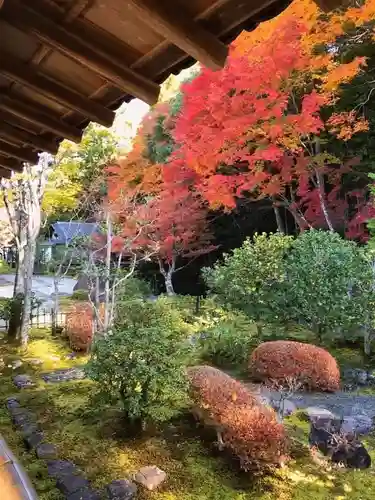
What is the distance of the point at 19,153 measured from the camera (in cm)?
371

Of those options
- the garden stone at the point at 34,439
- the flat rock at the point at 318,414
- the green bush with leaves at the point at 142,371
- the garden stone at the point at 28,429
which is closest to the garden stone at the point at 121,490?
the green bush with leaves at the point at 142,371

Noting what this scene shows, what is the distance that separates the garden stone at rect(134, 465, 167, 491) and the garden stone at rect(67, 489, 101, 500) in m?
0.42

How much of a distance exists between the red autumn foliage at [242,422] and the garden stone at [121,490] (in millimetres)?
1116

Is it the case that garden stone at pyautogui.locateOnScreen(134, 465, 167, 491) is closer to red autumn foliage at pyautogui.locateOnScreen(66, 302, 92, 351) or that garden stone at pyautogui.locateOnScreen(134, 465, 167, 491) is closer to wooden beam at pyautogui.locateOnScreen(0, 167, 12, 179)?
wooden beam at pyautogui.locateOnScreen(0, 167, 12, 179)

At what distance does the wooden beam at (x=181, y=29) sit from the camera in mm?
1548

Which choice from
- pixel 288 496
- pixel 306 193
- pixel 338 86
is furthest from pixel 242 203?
pixel 288 496

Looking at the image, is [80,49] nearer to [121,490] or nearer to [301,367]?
[121,490]

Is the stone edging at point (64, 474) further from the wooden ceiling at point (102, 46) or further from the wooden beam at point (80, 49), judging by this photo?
the wooden beam at point (80, 49)

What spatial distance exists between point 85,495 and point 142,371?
1.36m

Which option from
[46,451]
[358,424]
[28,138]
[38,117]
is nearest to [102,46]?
[38,117]

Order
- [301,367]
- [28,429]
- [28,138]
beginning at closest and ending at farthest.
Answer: [28,138], [28,429], [301,367]

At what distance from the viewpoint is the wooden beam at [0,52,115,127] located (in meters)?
2.18

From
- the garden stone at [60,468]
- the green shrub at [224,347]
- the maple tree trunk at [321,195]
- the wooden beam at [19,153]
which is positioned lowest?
the garden stone at [60,468]

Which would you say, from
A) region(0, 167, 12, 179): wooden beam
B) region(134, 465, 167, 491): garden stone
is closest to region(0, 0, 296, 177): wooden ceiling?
region(0, 167, 12, 179): wooden beam
